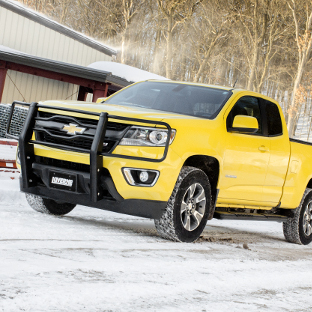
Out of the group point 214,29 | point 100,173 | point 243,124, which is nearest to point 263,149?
point 243,124

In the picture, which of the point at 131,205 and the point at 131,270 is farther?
the point at 131,205

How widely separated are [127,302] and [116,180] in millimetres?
2218

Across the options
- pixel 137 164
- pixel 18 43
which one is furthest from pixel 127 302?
pixel 18 43

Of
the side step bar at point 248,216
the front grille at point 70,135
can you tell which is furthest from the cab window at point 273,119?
the front grille at point 70,135

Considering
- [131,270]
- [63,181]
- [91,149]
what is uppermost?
[91,149]

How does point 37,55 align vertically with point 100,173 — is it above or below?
above

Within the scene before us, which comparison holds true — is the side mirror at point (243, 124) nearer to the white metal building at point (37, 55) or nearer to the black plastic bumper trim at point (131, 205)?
the black plastic bumper trim at point (131, 205)

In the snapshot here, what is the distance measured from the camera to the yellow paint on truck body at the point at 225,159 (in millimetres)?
5434

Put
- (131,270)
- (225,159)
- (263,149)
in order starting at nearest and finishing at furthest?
1. (131,270)
2. (225,159)
3. (263,149)

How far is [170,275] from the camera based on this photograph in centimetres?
427

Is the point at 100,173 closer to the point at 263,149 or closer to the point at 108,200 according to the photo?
the point at 108,200

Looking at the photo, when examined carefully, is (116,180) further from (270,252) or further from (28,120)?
(270,252)

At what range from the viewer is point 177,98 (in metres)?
6.87

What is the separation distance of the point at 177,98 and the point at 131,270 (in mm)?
3141
